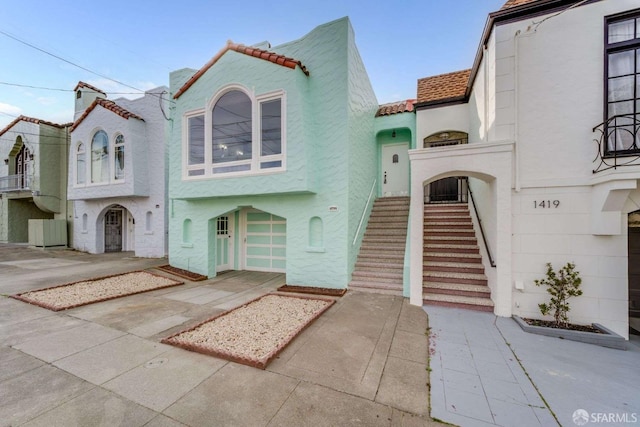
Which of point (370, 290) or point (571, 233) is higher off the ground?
point (571, 233)

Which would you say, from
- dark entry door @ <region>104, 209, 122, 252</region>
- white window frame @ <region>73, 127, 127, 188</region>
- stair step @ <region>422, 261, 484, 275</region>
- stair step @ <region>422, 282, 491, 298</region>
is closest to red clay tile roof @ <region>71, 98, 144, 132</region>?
white window frame @ <region>73, 127, 127, 188</region>

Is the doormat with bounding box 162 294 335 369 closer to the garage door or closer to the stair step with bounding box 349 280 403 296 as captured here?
the stair step with bounding box 349 280 403 296

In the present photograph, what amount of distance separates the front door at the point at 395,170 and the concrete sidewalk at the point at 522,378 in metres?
6.56

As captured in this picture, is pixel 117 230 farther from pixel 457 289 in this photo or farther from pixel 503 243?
pixel 503 243

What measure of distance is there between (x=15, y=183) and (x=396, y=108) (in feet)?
72.2

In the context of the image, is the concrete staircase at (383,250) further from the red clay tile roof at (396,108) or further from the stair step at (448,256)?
the red clay tile roof at (396,108)

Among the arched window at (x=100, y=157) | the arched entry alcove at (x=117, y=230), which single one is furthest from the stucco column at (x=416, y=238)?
the arched entry alcove at (x=117, y=230)

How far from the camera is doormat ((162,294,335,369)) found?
349 centimetres

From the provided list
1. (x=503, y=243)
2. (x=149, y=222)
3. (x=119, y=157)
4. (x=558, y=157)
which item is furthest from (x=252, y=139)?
(x=119, y=157)

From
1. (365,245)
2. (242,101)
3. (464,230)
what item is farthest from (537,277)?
(242,101)

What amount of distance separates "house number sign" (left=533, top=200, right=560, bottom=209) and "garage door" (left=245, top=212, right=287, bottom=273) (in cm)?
664

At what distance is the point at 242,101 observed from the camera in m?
7.25

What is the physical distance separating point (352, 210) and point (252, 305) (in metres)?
3.59

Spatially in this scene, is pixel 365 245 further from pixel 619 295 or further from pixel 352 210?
pixel 619 295
